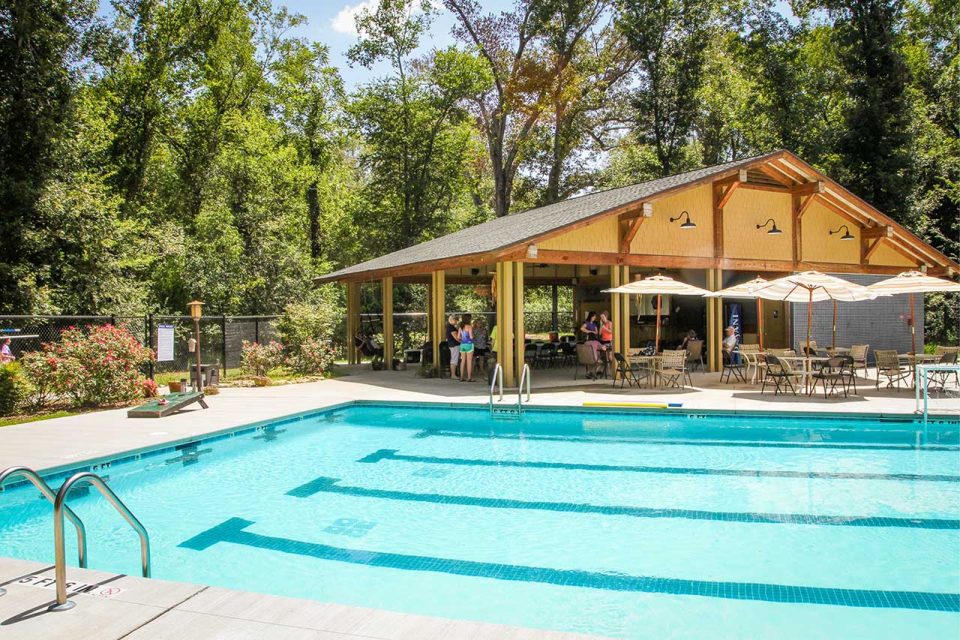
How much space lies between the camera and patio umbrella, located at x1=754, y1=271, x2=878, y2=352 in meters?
11.7

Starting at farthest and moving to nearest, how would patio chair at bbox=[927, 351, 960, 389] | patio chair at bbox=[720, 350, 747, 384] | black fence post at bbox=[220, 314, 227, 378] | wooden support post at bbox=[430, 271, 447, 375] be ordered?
black fence post at bbox=[220, 314, 227, 378] → wooden support post at bbox=[430, 271, 447, 375] → patio chair at bbox=[720, 350, 747, 384] → patio chair at bbox=[927, 351, 960, 389]

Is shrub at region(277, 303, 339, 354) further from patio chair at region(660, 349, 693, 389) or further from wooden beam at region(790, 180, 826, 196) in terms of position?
wooden beam at region(790, 180, 826, 196)

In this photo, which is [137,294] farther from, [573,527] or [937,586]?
[937,586]

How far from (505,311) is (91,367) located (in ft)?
25.6

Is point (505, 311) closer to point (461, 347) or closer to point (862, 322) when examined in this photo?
point (461, 347)

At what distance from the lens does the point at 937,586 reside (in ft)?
15.0

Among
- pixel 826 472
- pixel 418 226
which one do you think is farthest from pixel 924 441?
pixel 418 226

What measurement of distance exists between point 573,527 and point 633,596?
54.9 inches

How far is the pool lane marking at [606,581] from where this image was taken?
4.41 metres

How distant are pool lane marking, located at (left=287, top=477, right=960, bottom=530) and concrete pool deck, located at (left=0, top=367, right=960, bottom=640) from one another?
2785 mm

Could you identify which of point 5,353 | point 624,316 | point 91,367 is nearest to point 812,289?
point 624,316

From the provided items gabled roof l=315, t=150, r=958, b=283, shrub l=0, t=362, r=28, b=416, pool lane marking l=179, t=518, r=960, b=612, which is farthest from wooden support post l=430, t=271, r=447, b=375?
pool lane marking l=179, t=518, r=960, b=612

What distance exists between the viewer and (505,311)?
516 inches

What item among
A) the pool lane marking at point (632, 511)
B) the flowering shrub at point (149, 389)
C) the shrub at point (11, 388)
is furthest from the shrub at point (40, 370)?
the pool lane marking at point (632, 511)
